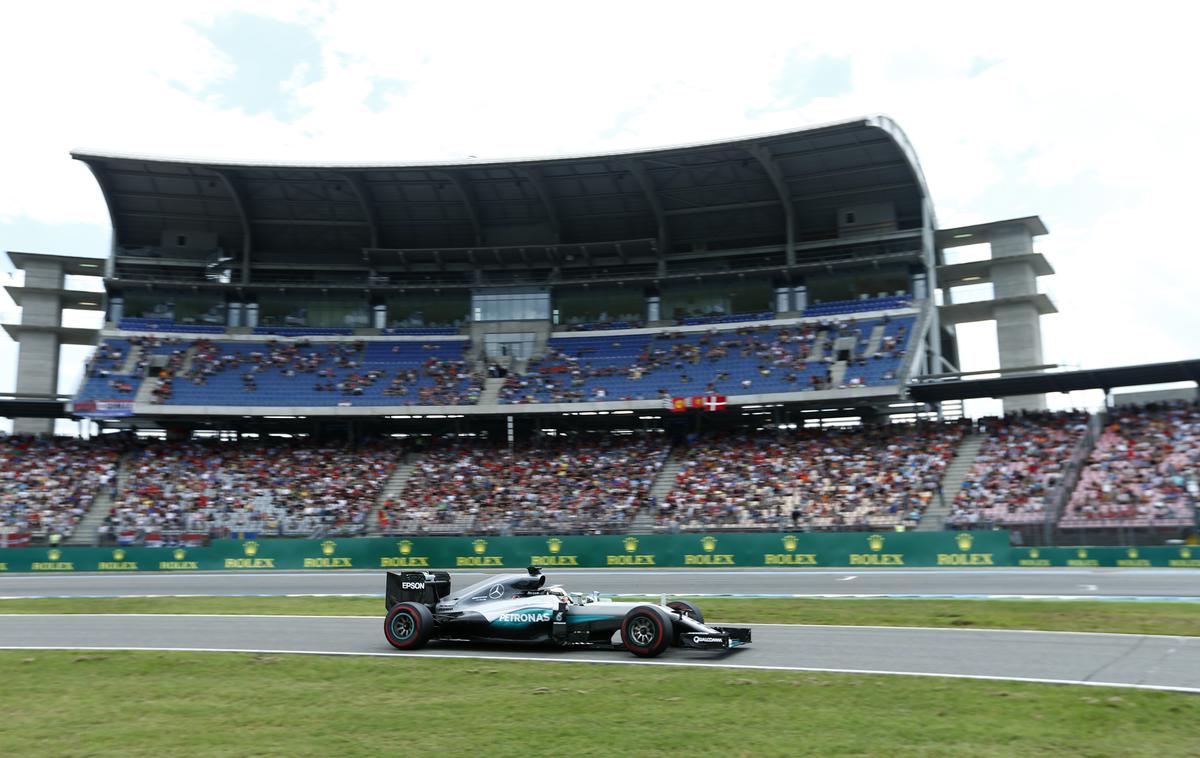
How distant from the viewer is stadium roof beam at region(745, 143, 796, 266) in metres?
48.0

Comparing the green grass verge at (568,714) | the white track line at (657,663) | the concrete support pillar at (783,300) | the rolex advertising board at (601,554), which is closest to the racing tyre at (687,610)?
the white track line at (657,663)

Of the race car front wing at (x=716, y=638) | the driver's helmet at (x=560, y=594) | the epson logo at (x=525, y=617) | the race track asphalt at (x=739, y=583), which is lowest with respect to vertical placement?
the race track asphalt at (x=739, y=583)

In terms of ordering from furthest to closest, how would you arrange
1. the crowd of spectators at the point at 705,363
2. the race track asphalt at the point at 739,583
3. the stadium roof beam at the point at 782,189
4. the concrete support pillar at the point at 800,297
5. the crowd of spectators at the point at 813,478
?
Answer: the concrete support pillar at the point at 800,297 < the crowd of spectators at the point at 705,363 < the stadium roof beam at the point at 782,189 < the crowd of spectators at the point at 813,478 < the race track asphalt at the point at 739,583

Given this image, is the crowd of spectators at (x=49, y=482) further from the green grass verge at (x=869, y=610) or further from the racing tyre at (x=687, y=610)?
the racing tyre at (x=687, y=610)

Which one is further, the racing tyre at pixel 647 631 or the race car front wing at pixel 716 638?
the racing tyre at pixel 647 631

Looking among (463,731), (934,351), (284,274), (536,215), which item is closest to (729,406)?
(934,351)

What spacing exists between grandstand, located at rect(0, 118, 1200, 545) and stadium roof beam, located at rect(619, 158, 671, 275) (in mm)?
173

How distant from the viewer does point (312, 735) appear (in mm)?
9336

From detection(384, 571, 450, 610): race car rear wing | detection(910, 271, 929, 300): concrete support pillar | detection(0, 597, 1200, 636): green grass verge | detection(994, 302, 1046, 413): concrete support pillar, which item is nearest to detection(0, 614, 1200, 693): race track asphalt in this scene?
detection(384, 571, 450, 610): race car rear wing

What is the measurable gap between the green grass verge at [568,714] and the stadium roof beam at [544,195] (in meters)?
41.0

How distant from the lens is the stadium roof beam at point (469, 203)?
5252cm

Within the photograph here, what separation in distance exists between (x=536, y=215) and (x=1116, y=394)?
105 ft

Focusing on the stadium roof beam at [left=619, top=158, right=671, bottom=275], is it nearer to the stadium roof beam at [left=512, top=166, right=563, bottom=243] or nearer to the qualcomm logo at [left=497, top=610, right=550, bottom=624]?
the stadium roof beam at [left=512, top=166, right=563, bottom=243]

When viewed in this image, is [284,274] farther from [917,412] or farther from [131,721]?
[131,721]
